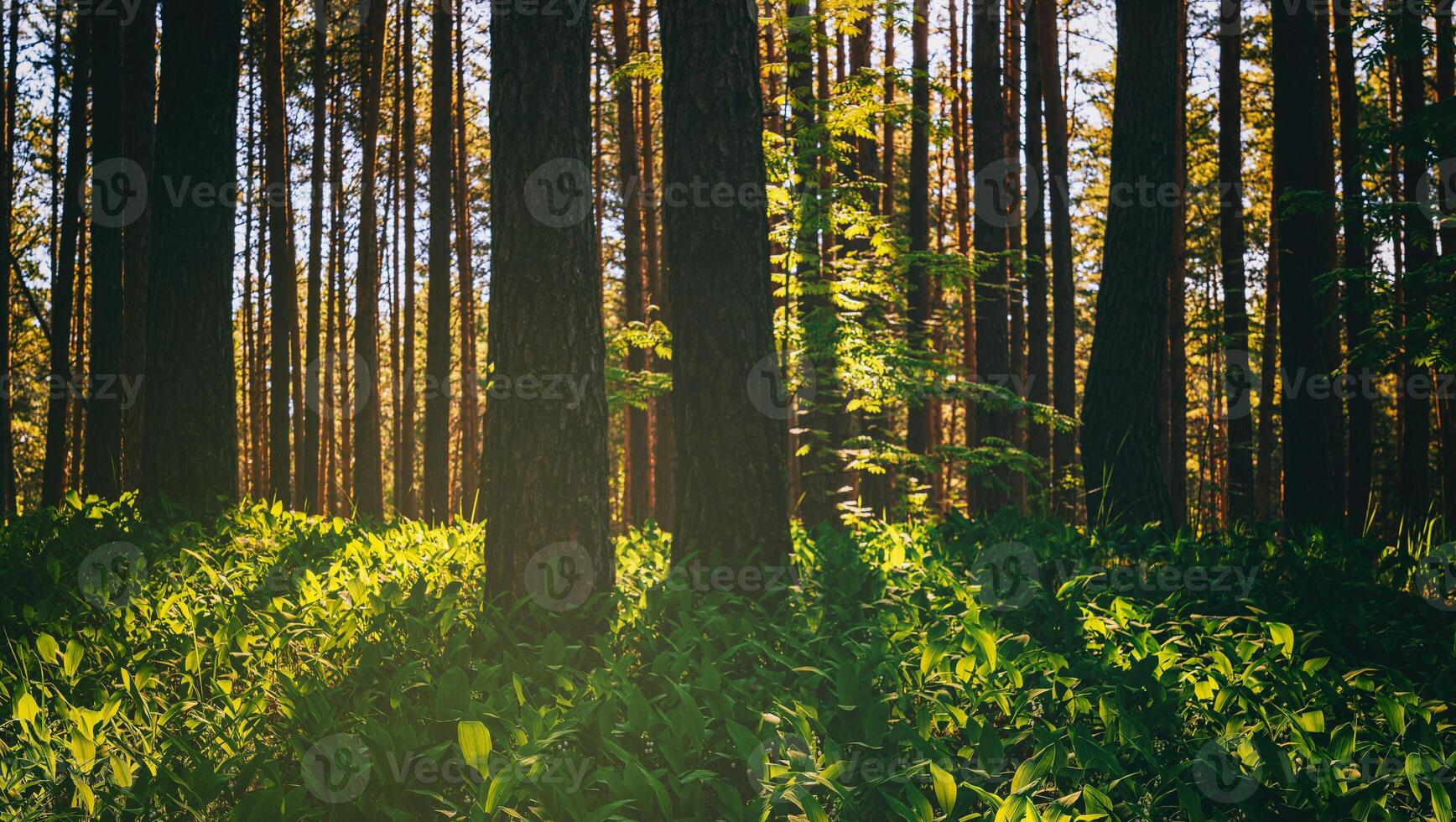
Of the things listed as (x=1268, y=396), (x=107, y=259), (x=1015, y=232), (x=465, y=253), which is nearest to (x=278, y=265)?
(x=107, y=259)

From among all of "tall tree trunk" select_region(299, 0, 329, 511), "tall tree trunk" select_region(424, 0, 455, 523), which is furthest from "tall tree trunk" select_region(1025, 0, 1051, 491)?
"tall tree trunk" select_region(299, 0, 329, 511)

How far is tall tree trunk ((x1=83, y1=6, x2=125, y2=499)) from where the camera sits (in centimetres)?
918

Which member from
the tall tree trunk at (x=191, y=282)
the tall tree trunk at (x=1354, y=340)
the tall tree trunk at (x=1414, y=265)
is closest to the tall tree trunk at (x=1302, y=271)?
the tall tree trunk at (x=1414, y=265)

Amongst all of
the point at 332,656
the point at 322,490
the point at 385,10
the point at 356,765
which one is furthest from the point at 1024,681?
the point at 322,490

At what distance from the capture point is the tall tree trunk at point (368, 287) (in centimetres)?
1506

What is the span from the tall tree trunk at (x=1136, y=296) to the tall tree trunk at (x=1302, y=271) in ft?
3.94

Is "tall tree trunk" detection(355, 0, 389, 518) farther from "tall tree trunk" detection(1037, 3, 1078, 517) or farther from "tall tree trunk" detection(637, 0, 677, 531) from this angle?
"tall tree trunk" detection(1037, 3, 1078, 517)

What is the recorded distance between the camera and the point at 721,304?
512 cm

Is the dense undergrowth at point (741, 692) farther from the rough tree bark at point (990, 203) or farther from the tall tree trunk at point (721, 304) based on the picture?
the rough tree bark at point (990, 203)

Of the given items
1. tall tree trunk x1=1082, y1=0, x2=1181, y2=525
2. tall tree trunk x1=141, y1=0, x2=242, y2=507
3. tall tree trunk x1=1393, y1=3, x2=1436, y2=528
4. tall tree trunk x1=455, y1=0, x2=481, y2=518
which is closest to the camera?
tall tree trunk x1=1393, y1=3, x2=1436, y2=528

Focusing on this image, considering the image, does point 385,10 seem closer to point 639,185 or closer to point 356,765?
point 639,185

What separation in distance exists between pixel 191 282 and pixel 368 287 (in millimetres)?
8386

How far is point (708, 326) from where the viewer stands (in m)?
5.11

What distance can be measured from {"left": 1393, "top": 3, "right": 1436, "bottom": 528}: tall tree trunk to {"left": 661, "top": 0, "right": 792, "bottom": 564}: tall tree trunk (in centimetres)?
392
